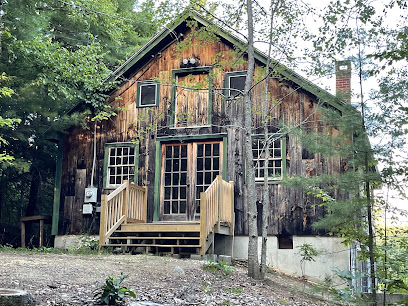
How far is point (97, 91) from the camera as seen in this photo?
15.5 metres

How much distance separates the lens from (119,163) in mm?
15109

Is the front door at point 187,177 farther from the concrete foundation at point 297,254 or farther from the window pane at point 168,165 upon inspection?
the concrete foundation at point 297,254

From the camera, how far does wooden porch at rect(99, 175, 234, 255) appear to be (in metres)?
11.9

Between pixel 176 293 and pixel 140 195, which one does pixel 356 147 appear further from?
pixel 140 195

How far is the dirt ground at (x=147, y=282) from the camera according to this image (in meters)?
7.38

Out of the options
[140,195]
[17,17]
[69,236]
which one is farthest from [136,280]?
[17,17]

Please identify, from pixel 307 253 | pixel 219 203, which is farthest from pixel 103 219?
pixel 307 253

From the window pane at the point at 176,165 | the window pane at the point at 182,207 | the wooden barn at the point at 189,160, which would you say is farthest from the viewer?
the window pane at the point at 176,165

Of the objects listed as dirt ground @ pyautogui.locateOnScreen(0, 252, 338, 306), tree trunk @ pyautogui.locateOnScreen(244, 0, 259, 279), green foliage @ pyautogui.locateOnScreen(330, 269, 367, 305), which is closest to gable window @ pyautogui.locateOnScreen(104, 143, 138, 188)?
dirt ground @ pyautogui.locateOnScreen(0, 252, 338, 306)

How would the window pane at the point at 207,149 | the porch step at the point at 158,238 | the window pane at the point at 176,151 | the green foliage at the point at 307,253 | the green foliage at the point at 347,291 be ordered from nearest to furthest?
1. the green foliage at the point at 347,291
2. the green foliage at the point at 307,253
3. the porch step at the point at 158,238
4. the window pane at the point at 207,149
5. the window pane at the point at 176,151

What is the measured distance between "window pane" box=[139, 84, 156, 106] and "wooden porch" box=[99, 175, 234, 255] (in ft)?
8.55

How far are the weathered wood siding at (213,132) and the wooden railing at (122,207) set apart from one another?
320 mm

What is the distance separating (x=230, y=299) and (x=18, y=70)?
999 centimetres

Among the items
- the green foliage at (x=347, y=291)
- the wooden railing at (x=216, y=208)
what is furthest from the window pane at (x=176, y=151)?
the green foliage at (x=347, y=291)
